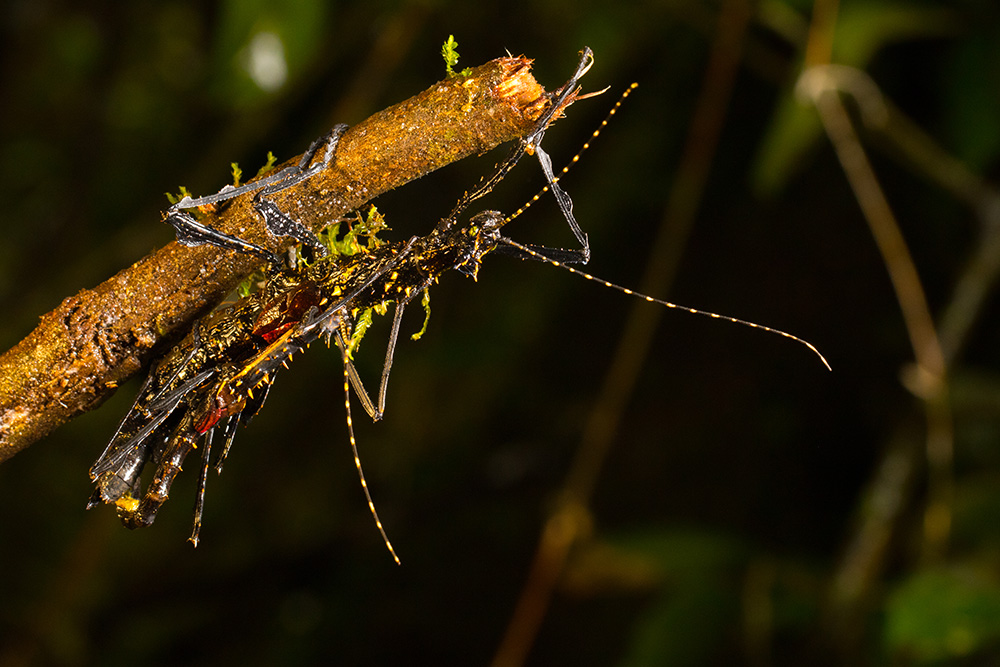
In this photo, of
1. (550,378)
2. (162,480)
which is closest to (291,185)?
(162,480)

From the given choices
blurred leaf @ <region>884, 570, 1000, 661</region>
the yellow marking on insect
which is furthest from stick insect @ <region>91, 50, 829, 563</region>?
blurred leaf @ <region>884, 570, 1000, 661</region>

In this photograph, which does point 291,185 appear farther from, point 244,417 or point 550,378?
point 550,378

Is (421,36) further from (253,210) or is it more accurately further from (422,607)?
(422,607)

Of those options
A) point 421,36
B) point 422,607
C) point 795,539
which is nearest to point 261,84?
point 421,36

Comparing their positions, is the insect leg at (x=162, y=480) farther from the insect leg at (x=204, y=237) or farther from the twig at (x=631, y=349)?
the twig at (x=631, y=349)

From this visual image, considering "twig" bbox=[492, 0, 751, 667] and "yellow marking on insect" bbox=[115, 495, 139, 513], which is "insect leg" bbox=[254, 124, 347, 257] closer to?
"yellow marking on insect" bbox=[115, 495, 139, 513]
